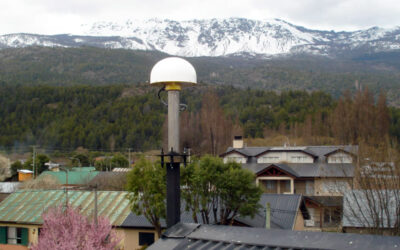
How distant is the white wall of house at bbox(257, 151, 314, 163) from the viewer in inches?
1483

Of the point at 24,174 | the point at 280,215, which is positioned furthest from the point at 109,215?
the point at 24,174

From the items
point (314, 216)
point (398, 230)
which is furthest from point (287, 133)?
point (398, 230)

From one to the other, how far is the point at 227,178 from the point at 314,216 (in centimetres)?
1154

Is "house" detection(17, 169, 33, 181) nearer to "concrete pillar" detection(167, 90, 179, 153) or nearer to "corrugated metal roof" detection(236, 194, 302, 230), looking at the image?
"corrugated metal roof" detection(236, 194, 302, 230)

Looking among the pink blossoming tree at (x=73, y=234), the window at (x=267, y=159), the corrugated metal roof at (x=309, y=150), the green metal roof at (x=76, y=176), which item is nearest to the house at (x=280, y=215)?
the pink blossoming tree at (x=73, y=234)

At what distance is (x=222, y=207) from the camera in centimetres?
1912

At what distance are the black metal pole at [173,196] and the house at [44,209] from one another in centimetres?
1343

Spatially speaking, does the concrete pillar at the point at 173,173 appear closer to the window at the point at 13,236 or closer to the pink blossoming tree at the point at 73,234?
the pink blossoming tree at the point at 73,234

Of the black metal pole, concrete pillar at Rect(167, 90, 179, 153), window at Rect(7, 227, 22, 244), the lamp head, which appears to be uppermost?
the lamp head

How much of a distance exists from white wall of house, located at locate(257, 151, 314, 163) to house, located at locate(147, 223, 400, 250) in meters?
32.5

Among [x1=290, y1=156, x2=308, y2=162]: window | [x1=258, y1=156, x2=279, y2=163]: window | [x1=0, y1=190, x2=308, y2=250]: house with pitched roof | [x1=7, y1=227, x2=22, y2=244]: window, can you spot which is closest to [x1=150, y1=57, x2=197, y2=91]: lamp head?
[x1=0, y1=190, x2=308, y2=250]: house with pitched roof

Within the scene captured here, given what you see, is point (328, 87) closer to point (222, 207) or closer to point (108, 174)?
point (108, 174)

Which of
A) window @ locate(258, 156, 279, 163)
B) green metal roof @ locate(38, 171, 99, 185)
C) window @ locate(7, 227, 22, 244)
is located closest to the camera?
window @ locate(7, 227, 22, 244)

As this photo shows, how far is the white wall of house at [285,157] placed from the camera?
124 feet
